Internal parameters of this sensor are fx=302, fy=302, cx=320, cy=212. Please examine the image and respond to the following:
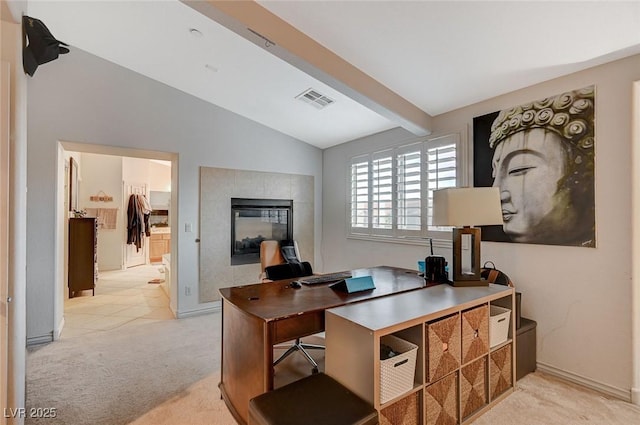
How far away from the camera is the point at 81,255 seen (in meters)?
4.77

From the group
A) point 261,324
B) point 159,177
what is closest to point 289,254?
point 261,324

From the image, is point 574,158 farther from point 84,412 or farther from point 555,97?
point 84,412

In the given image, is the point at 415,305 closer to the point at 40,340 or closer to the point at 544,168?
the point at 544,168

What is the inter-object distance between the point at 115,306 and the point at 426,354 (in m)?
4.47

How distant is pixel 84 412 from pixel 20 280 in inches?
39.6

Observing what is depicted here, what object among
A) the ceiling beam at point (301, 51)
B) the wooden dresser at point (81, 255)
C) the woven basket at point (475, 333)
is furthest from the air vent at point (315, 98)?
the wooden dresser at point (81, 255)

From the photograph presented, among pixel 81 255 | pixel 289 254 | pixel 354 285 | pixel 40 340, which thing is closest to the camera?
pixel 354 285

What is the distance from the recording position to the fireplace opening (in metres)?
4.40

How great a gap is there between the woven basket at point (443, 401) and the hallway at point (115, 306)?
335cm

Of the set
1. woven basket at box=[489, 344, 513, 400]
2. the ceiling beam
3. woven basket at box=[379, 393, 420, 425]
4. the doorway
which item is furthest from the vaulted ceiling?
woven basket at box=[379, 393, 420, 425]

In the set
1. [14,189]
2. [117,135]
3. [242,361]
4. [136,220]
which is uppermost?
[117,135]

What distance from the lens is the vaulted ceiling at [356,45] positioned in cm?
189

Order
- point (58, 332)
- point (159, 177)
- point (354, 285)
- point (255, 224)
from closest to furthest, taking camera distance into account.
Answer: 1. point (354, 285)
2. point (58, 332)
3. point (255, 224)
4. point (159, 177)

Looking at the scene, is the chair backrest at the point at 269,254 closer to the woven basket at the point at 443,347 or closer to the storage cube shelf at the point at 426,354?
the storage cube shelf at the point at 426,354
